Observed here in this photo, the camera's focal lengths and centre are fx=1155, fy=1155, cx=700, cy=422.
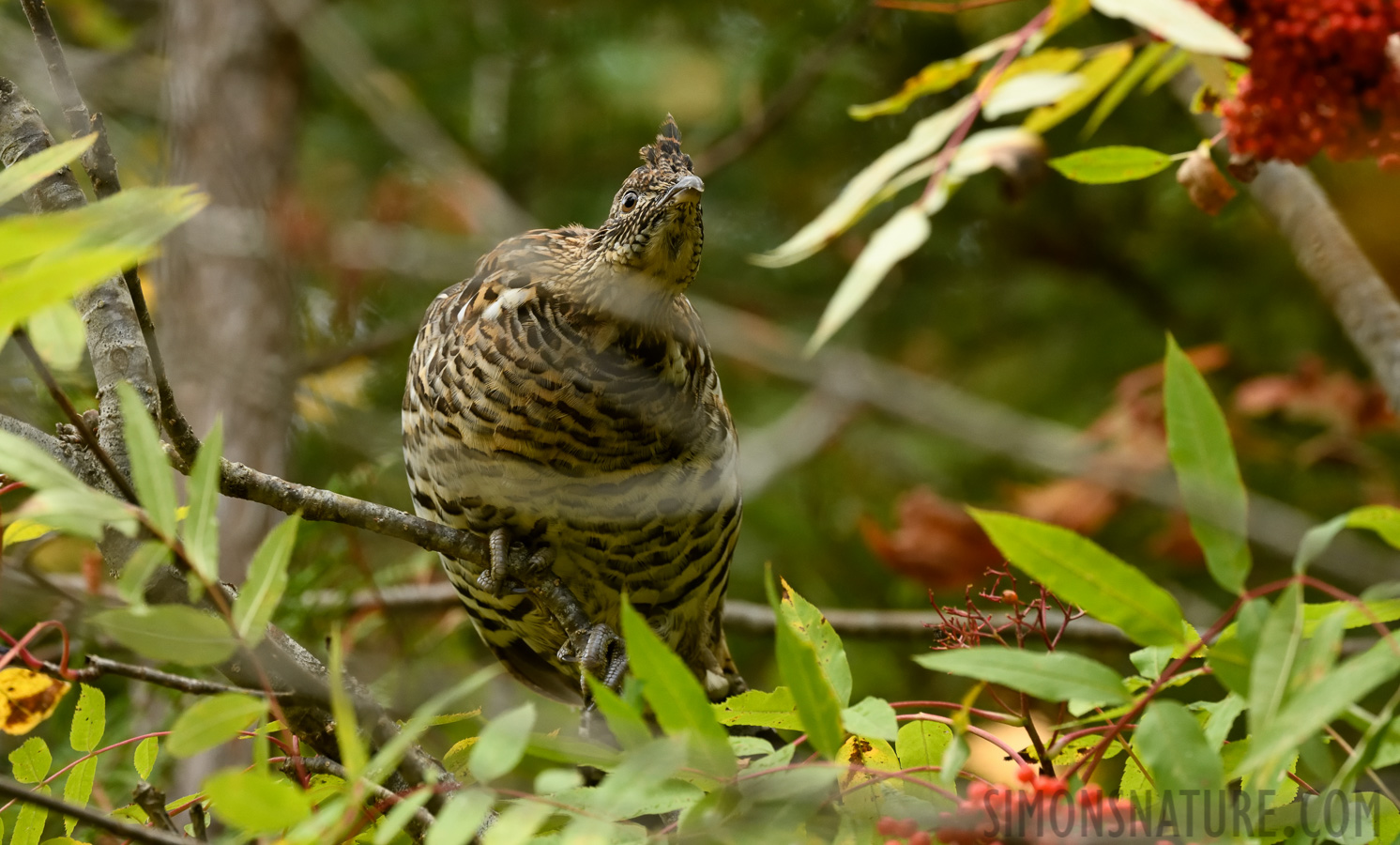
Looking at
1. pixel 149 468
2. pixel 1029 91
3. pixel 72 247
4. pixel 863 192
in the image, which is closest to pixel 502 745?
pixel 149 468

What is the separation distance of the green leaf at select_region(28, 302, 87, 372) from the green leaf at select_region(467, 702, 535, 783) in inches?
21.0

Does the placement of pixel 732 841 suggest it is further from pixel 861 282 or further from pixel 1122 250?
pixel 1122 250

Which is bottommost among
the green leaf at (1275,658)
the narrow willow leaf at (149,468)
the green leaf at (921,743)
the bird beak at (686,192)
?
the green leaf at (921,743)

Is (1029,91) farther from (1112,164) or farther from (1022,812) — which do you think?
(1022,812)

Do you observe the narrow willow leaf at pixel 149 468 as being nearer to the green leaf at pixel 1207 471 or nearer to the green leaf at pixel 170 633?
the green leaf at pixel 170 633

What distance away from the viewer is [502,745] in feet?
3.46

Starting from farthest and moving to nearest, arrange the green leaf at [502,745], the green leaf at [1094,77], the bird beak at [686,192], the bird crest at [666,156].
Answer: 1. the bird crest at [666,156]
2. the bird beak at [686,192]
3. the green leaf at [1094,77]
4. the green leaf at [502,745]

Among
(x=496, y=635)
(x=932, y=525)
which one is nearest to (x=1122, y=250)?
(x=932, y=525)

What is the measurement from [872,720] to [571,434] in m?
1.26

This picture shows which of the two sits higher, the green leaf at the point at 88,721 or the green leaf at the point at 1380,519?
the green leaf at the point at 1380,519

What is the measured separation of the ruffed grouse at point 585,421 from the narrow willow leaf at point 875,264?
704 mm

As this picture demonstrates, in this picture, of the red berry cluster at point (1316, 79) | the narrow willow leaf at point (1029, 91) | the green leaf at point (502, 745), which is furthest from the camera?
the narrow willow leaf at point (1029, 91)

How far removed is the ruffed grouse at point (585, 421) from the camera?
2408mm

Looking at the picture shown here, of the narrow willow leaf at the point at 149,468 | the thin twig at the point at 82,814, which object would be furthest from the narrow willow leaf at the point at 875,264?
the thin twig at the point at 82,814
